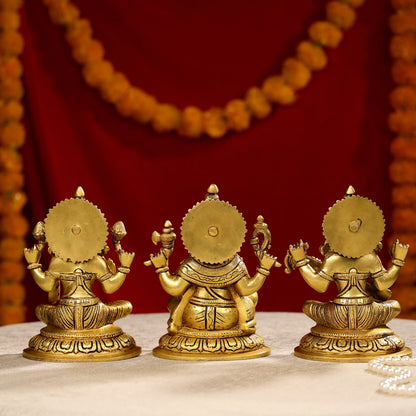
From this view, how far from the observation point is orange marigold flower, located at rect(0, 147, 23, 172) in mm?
2848

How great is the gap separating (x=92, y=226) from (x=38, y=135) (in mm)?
1480

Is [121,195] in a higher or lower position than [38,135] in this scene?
lower

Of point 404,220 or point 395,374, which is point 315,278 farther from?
point 404,220

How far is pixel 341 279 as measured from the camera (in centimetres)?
147

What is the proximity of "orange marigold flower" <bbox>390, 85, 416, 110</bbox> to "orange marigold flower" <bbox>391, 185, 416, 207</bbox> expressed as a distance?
0.31 meters

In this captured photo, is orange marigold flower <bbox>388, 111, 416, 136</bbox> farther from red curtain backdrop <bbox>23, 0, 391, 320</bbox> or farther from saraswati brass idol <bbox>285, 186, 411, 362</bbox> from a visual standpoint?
saraswati brass idol <bbox>285, 186, 411, 362</bbox>

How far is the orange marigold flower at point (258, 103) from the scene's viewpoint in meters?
2.88

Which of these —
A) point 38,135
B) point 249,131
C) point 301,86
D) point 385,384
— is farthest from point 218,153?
point 385,384

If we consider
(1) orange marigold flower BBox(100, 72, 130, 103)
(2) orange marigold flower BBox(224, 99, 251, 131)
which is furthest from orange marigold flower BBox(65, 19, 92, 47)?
(2) orange marigold flower BBox(224, 99, 251, 131)

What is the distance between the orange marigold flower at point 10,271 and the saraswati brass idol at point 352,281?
67.1 inches

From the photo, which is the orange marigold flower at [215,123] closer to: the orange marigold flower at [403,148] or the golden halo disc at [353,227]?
the orange marigold flower at [403,148]

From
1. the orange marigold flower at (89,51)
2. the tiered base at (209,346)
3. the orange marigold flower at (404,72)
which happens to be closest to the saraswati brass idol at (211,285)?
the tiered base at (209,346)

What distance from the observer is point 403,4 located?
2846mm

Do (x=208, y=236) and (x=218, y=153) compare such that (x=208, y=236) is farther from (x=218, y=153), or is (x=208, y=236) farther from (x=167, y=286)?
(x=218, y=153)
